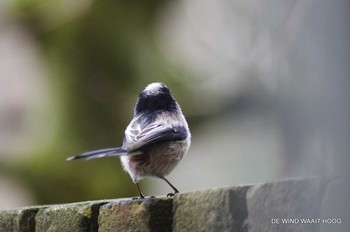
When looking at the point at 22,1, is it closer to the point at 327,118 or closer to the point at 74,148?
the point at 74,148

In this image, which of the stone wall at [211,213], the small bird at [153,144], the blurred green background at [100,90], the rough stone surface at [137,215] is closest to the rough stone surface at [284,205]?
the stone wall at [211,213]

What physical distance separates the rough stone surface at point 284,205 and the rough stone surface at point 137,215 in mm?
371

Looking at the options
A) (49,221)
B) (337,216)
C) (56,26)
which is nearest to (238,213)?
A: (337,216)

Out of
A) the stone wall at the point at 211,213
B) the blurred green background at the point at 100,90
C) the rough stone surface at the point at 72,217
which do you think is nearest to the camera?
the stone wall at the point at 211,213

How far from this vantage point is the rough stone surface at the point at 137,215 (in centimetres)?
186

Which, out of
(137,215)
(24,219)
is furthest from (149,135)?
(137,215)

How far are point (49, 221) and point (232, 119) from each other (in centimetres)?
273

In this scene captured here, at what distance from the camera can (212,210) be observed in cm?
165

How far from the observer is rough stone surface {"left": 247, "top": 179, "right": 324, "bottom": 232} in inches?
52.2

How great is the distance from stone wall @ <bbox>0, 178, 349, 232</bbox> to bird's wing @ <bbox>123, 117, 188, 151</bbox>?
1.31 feet

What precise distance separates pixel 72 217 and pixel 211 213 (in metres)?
0.58

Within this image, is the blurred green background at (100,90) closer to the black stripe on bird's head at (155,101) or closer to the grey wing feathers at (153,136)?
the black stripe on bird's head at (155,101)

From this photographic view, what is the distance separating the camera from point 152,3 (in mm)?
5480

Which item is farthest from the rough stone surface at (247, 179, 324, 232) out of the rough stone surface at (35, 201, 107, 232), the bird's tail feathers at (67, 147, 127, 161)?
the bird's tail feathers at (67, 147, 127, 161)
